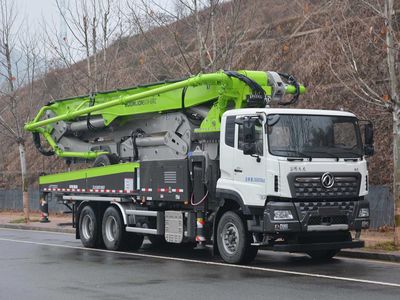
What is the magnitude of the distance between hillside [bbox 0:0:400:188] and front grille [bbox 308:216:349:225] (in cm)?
451

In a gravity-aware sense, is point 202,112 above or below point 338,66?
below

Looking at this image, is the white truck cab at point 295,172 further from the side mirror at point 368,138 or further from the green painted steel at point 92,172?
the green painted steel at point 92,172

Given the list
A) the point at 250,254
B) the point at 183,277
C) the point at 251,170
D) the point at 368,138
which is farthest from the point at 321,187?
the point at 183,277

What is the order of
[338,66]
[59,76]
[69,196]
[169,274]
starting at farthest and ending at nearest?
[59,76]
[338,66]
[69,196]
[169,274]

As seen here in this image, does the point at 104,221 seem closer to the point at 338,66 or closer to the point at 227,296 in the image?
the point at 227,296

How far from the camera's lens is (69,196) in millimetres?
18609

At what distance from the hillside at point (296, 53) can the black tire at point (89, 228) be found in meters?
5.17

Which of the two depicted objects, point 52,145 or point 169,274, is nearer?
point 169,274

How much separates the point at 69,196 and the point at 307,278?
30.1 ft

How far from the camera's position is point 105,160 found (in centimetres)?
1761

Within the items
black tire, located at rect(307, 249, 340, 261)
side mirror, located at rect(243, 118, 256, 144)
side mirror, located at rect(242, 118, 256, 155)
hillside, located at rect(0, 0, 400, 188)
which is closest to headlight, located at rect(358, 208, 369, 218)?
black tire, located at rect(307, 249, 340, 261)

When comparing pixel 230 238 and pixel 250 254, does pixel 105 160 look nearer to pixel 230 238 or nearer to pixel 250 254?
pixel 230 238

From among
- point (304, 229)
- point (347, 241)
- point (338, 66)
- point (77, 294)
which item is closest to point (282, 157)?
point (304, 229)

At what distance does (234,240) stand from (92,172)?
5.56 metres
